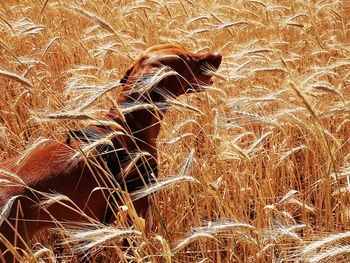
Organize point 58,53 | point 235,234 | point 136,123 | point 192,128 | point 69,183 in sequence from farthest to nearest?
point 58,53
point 192,128
point 136,123
point 69,183
point 235,234

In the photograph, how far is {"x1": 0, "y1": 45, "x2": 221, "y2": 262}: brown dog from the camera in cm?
217

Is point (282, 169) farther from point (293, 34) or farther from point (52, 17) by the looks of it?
point (52, 17)

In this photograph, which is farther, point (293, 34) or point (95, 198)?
point (293, 34)

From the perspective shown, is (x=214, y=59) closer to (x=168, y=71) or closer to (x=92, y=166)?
(x=168, y=71)

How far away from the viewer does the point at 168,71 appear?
266 cm

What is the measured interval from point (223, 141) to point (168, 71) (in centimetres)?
65

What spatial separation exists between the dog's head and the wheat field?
11 centimetres

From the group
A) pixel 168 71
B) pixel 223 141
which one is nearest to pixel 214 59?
pixel 168 71

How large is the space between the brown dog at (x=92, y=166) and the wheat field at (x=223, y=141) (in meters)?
0.13

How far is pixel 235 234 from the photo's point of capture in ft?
5.10

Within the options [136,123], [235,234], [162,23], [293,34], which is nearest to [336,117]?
[136,123]

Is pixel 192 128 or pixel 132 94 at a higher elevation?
pixel 132 94

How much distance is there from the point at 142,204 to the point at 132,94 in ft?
1.91

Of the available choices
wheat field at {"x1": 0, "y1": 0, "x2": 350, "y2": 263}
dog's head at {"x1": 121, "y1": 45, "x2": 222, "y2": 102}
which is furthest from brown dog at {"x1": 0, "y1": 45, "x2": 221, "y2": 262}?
wheat field at {"x1": 0, "y1": 0, "x2": 350, "y2": 263}
